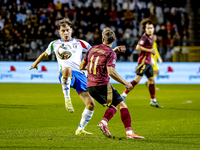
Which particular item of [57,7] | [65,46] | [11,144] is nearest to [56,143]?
[11,144]

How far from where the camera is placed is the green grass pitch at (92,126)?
17.0 ft

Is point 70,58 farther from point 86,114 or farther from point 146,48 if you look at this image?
point 146,48

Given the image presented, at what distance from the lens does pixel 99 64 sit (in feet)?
17.3

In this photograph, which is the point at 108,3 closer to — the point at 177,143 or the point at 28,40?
the point at 28,40

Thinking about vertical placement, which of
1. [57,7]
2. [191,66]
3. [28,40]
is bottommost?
[191,66]

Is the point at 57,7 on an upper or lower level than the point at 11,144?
upper

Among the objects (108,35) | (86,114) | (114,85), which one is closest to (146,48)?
(86,114)

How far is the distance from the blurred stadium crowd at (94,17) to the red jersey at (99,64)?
1374 centimetres

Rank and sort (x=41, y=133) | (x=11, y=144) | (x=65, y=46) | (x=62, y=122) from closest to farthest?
(x=11, y=144)
(x=41, y=133)
(x=65, y=46)
(x=62, y=122)

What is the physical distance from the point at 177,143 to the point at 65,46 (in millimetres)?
2838

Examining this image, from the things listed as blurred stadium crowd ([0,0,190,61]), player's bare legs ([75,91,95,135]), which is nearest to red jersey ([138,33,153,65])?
player's bare legs ([75,91,95,135])

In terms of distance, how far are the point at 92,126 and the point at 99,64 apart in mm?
1961

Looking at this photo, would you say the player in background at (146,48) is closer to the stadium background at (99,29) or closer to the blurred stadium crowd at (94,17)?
the stadium background at (99,29)

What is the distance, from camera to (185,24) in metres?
22.1
